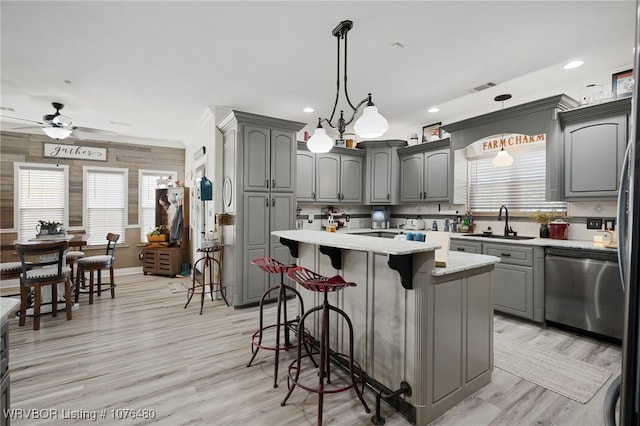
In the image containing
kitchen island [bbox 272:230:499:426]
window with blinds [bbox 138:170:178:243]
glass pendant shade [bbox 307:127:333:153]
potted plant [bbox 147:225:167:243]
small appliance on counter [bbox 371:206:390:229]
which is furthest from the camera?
window with blinds [bbox 138:170:178:243]

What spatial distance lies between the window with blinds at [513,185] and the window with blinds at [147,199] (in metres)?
6.23

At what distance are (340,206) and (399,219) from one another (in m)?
1.19

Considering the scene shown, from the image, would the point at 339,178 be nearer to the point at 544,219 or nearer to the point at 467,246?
the point at 467,246

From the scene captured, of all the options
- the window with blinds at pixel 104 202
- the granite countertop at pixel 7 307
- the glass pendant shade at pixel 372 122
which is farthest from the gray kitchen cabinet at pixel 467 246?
the window with blinds at pixel 104 202

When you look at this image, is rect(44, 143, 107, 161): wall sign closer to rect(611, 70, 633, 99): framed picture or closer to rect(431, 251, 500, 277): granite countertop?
rect(431, 251, 500, 277): granite countertop

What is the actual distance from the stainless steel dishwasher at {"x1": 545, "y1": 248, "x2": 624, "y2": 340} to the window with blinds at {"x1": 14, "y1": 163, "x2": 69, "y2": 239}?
25.5 ft

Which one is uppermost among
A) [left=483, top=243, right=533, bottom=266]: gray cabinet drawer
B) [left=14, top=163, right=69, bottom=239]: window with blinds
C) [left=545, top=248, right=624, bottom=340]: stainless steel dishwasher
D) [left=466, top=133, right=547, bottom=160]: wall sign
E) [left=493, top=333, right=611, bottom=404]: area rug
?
[left=466, top=133, right=547, bottom=160]: wall sign

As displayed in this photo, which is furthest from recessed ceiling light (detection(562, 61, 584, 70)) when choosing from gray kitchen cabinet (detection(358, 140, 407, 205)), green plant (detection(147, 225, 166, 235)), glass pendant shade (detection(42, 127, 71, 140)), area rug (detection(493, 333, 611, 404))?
green plant (detection(147, 225, 166, 235))

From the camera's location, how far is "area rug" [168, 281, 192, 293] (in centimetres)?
506

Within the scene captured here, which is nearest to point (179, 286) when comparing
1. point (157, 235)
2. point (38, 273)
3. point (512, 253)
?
point (157, 235)

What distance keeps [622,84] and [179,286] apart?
6.58 meters

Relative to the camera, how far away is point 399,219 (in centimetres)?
593

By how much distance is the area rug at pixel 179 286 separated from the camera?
199 inches

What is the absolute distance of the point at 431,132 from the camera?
5.23m
